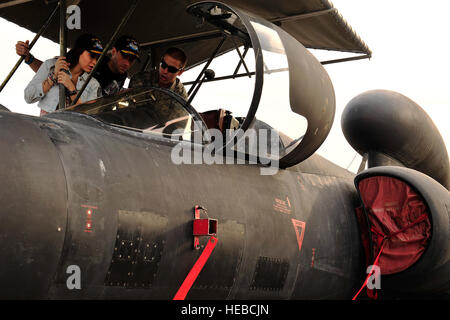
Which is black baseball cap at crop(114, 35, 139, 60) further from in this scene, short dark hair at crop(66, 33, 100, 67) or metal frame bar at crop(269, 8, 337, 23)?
metal frame bar at crop(269, 8, 337, 23)

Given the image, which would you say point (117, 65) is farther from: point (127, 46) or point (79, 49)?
point (79, 49)

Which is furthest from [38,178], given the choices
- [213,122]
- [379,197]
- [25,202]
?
[379,197]

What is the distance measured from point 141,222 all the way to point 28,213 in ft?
2.41

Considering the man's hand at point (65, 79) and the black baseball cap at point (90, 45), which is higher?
the black baseball cap at point (90, 45)

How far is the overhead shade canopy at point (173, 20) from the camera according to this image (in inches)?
282

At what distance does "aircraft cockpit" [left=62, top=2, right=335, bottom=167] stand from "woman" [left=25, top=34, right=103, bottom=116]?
1171mm

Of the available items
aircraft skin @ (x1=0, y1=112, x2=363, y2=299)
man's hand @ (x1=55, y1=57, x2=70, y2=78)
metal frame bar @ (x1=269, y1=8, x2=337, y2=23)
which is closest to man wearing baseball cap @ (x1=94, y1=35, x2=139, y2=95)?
man's hand @ (x1=55, y1=57, x2=70, y2=78)

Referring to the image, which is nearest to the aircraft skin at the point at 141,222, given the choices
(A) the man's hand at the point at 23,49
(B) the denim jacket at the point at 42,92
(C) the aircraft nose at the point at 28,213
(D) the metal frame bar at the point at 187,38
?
(C) the aircraft nose at the point at 28,213

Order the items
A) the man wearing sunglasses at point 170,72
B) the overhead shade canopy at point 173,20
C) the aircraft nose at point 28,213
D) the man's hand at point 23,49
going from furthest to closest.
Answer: the overhead shade canopy at point 173,20 < the man's hand at point 23,49 < the man wearing sunglasses at point 170,72 < the aircraft nose at point 28,213

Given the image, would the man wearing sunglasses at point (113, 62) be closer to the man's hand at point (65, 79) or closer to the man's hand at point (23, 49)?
the man's hand at point (23, 49)

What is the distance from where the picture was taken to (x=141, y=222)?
3.19m

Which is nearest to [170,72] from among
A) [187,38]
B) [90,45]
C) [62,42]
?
[90,45]

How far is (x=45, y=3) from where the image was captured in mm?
6773

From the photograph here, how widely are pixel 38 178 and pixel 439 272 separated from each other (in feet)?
11.6
